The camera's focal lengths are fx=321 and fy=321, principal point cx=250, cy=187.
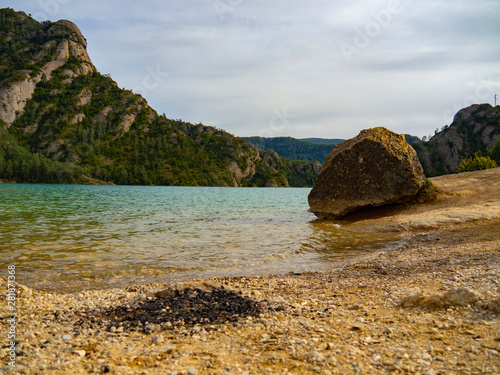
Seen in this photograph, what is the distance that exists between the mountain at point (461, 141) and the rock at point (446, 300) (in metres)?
128

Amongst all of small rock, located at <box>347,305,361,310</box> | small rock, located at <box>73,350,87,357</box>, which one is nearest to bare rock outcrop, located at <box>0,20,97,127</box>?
small rock, located at <box>73,350,87,357</box>

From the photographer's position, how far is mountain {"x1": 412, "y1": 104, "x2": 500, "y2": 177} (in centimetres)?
11606

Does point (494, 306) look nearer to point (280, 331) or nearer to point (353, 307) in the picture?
point (353, 307)

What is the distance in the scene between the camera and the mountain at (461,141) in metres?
116

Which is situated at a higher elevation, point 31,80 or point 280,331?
point 31,80

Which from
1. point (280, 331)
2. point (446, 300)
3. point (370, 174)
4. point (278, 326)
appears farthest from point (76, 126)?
point (446, 300)

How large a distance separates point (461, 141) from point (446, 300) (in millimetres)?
137534

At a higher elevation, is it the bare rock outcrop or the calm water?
the bare rock outcrop

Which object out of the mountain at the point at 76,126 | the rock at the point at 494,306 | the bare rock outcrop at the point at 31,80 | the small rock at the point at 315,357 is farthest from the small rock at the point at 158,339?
the bare rock outcrop at the point at 31,80

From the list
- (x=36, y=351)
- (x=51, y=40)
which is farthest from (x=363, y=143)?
(x=51, y=40)

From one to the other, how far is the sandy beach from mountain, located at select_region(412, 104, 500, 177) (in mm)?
127428

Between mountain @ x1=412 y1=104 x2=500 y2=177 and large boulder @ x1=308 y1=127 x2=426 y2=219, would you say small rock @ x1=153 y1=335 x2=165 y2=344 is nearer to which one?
large boulder @ x1=308 y1=127 x2=426 y2=219

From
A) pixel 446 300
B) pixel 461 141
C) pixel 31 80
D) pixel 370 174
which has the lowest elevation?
pixel 446 300

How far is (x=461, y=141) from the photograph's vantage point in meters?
119
